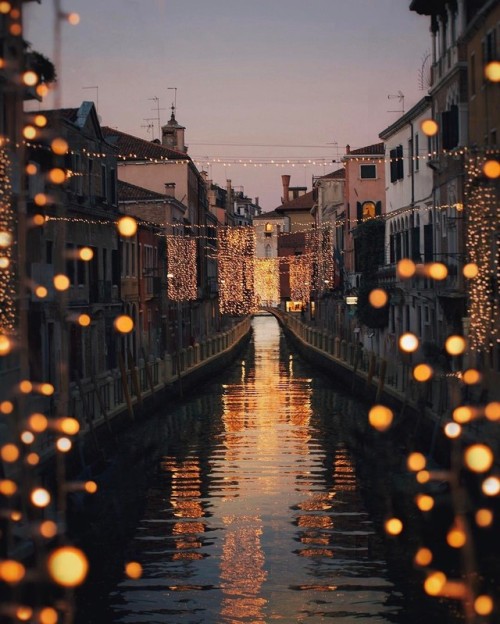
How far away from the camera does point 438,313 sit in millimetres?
32750

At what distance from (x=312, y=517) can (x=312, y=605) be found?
480cm

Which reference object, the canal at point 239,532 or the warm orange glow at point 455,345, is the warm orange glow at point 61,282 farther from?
the canal at point 239,532

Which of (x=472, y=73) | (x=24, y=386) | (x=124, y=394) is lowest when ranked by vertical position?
(x=124, y=394)

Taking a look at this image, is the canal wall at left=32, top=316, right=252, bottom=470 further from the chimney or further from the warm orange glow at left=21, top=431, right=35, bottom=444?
the chimney

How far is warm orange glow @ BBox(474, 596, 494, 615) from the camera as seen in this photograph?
1248 centimetres

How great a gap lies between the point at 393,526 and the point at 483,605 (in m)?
4.05

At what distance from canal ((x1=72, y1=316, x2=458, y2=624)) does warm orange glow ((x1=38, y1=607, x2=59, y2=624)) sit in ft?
0.92

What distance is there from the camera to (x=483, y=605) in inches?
496

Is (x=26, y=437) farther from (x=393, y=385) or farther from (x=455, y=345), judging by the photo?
(x=393, y=385)

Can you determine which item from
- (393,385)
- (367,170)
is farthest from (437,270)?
(367,170)

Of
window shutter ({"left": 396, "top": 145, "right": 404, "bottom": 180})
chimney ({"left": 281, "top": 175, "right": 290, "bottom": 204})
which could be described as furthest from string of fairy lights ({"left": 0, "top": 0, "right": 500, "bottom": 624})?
chimney ({"left": 281, "top": 175, "right": 290, "bottom": 204})

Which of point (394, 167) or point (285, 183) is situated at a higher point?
point (285, 183)

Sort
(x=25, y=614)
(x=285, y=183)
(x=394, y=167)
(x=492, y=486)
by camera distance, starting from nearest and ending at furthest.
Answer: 1. (x=492, y=486)
2. (x=25, y=614)
3. (x=394, y=167)
4. (x=285, y=183)

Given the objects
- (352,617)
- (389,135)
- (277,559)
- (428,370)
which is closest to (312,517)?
(277,559)
